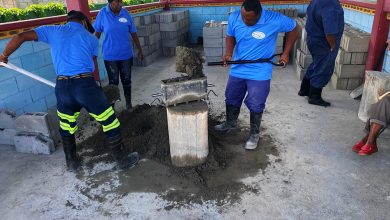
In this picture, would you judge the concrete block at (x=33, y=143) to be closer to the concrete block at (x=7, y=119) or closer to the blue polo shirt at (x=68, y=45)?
the concrete block at (x=7, y=119)

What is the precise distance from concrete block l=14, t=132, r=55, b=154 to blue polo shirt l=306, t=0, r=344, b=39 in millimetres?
4281

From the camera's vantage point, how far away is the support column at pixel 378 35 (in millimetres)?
5305

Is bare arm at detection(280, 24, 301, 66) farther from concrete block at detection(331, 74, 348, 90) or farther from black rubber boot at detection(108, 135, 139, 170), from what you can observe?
concrete block at detection(331, 74, 348, 90)

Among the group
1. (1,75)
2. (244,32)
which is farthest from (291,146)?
(1,75)

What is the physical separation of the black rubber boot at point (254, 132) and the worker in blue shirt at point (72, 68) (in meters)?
1.67

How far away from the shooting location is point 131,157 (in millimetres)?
3795

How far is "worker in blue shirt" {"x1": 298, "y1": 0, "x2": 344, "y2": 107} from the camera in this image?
4.64 metres

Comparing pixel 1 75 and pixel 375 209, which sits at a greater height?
pixel 1 75

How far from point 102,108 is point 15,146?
1.74 metres

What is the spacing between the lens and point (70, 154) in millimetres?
3672

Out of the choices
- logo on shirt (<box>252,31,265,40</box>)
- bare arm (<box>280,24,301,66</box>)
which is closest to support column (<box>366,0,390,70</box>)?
bare arm (<box>280,24,301,66</box>)

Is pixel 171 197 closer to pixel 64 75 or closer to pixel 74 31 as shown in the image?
pixel 64 75

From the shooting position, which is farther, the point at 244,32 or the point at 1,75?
the point at 1,75

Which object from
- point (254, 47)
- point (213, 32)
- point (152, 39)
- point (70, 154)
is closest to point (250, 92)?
point (254, 47)
